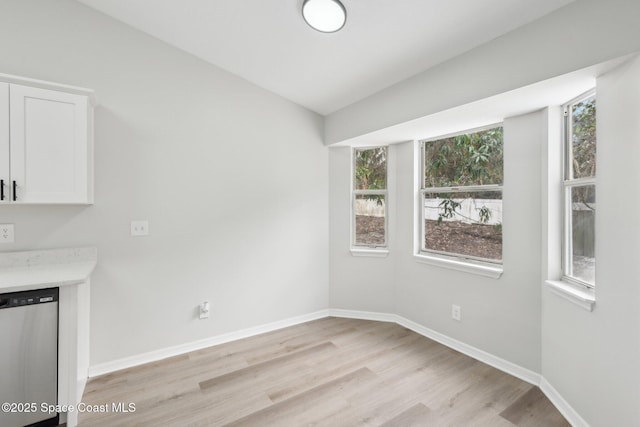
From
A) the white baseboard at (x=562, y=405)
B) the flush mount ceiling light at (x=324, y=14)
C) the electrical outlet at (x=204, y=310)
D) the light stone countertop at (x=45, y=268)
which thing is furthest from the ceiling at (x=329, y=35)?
the white baseboard at (x=562, y=405)

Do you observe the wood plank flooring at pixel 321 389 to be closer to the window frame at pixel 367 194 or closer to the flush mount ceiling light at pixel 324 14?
the window frame at pixel 367 194

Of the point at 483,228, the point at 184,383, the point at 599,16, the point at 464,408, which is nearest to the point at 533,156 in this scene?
the point at 483,228

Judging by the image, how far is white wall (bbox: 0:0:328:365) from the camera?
2.20 metres

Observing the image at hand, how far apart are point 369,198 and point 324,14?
2036 mm

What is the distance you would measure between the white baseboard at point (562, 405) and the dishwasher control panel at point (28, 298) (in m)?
3.18

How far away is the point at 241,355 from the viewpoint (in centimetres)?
262

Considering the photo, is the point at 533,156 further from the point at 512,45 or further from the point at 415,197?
the point at 415,197

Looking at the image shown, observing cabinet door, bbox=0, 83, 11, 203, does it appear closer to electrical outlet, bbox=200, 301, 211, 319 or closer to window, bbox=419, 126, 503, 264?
electrical outlet, bbox=200, 301, 211, 319

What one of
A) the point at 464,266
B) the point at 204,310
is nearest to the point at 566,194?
the point at 464,266

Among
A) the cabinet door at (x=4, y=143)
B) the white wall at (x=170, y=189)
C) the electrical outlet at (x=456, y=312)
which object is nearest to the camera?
the cabinet door at (x=4, y=143)

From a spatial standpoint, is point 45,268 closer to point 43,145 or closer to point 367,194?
point 43,145

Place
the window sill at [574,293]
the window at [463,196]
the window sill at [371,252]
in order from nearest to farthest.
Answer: the window sill at [574,293] < the window at [463,196] < the window sill at [371,252]

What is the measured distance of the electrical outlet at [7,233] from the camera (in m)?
2.03

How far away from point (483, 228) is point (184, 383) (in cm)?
283
